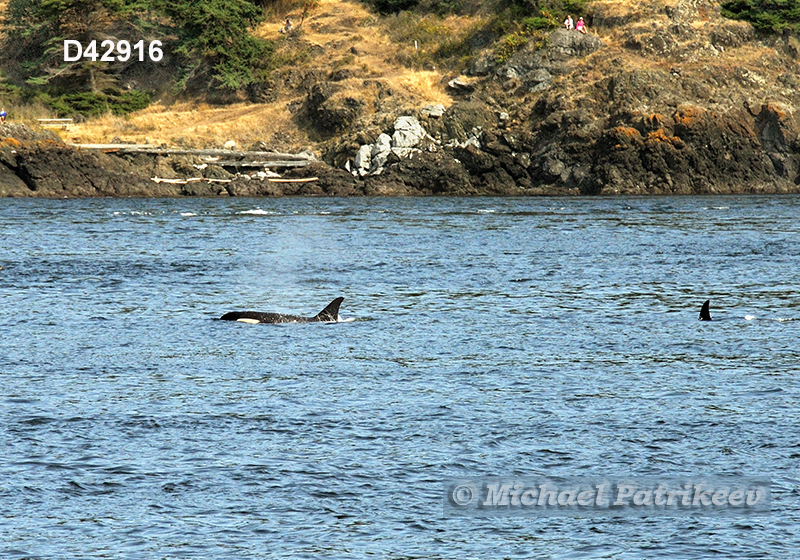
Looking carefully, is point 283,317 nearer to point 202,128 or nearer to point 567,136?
point 567,136

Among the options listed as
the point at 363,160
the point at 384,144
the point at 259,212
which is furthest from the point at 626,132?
the point at 259,212

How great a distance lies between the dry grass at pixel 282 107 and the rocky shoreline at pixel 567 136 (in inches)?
101

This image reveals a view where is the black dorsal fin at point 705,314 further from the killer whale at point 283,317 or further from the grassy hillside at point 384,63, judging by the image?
the grassy hillside at point 384,63

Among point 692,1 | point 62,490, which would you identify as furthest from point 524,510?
point 692,1

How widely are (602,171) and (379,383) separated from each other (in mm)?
56451

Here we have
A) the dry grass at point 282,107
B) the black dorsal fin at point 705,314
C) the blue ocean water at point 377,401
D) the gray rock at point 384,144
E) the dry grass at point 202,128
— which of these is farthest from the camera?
the dry grass at point 282,107

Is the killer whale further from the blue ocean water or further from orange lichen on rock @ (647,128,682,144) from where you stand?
orange lichen on rock @ (647,128,682,144)

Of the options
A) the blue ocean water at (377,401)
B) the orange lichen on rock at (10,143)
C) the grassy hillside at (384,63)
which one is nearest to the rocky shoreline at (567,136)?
the orange lichen on rock at (10,143)

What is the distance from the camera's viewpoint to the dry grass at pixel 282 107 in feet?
255

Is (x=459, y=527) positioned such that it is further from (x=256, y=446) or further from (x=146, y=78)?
(x=146, y=78)

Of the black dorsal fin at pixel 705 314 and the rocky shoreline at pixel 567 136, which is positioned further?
the rocky shoreline at pixel 567 136

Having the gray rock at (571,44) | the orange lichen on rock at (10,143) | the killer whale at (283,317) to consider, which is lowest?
the killer whale at (283,317)

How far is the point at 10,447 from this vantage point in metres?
12.1

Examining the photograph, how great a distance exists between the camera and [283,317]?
20984 millimetres
